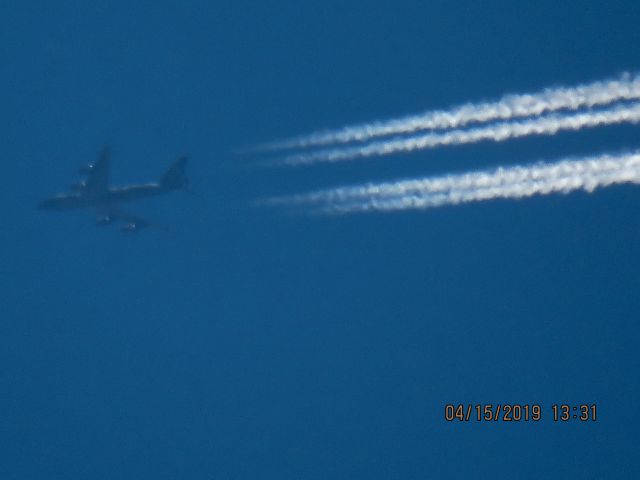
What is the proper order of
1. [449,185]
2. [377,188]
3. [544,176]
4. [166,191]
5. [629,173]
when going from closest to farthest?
1. [629,173]
2. [544,176]
3. [449,185]
4. [377,188]
5. [166,191]

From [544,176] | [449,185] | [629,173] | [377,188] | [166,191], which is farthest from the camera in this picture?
[166,191]

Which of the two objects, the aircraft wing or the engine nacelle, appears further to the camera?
the aircraft wing

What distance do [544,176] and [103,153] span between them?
19.5 meters

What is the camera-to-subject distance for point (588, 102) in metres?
30.5

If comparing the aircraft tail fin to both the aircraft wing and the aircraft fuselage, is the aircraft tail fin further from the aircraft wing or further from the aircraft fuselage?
the aircraft wing

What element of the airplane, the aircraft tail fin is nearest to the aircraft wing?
the airplane

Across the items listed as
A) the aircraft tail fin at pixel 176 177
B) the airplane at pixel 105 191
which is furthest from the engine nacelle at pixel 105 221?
the aircraft tail fin at pixel 176 177

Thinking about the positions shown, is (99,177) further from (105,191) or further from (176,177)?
(176,177)

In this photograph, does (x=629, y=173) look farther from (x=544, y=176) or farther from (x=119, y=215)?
(x=119, y=215)

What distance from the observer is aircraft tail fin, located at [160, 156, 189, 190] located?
40.4 m

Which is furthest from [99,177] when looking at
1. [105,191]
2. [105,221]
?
[105,221]

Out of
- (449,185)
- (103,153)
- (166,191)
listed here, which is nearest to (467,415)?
(449,185)

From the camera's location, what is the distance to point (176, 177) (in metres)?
40.5

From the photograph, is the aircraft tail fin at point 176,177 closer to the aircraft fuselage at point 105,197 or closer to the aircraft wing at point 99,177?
the aircraft fuselage at point 105,197
